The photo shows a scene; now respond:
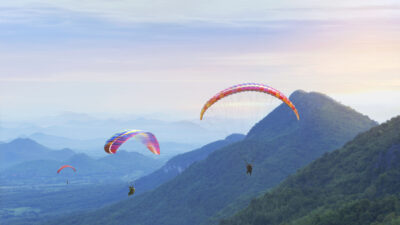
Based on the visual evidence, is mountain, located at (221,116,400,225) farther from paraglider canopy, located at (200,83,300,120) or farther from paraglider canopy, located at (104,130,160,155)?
paraglider canopy, located at (104,130,160,155)

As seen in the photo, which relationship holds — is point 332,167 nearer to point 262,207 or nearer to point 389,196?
point 262,207

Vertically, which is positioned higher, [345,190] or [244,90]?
[244,90]

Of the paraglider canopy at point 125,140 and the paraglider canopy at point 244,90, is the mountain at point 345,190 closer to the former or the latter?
the paraglider canopy at point 244,90

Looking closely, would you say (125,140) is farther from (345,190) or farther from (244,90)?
(345,190)

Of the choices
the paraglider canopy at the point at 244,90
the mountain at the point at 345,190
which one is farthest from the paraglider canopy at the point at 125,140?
the mountain at the point at 345,190

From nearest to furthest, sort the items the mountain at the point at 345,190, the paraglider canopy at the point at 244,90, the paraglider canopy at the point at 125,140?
the paraglider canopy at the point at 244,90
the paraglider canopy at the point at 125,140
the mountain at the point at 345,190

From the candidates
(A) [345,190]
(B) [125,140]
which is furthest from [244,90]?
(A) [345,190]

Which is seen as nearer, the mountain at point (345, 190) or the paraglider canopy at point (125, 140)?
the paraglider canopy at point (125, 140)

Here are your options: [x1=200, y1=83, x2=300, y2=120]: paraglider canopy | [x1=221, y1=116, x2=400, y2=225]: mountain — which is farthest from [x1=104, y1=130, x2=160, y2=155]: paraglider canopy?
[x1=221, y1=116, x2=400, y2=225]: mountain
